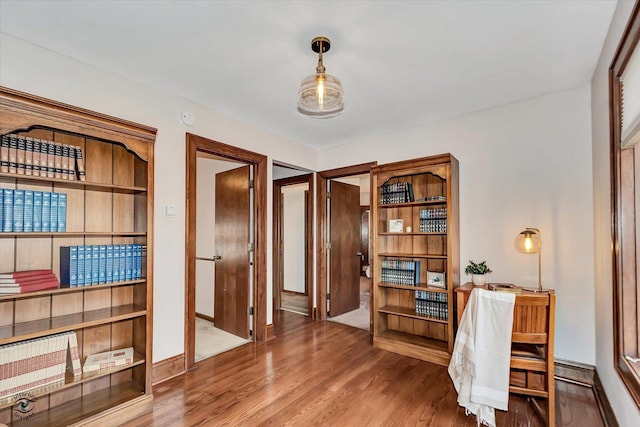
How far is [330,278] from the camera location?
4348mm

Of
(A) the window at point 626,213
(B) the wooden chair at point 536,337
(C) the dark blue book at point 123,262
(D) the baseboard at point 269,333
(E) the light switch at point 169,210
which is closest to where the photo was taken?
(A) the window at point 626,213

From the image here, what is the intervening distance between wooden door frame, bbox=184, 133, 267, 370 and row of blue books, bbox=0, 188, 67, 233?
0.96 meters

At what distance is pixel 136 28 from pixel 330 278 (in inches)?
137

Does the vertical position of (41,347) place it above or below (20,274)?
below

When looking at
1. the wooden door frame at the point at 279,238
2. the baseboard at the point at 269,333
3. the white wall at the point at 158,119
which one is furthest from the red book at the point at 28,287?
the wooden door frame at the point at 279,238

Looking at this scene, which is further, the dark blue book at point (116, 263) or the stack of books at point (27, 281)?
the dark blue book at point (116, 263)

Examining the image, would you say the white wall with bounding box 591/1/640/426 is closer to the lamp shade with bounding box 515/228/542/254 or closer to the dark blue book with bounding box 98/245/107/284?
the lamp shade with bounding box 515/228/542/254

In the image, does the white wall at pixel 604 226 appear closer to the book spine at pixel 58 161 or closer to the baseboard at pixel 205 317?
the book spine at pixel 58 161

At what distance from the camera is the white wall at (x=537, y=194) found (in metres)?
2.51

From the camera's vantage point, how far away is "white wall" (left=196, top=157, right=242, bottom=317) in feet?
13.9

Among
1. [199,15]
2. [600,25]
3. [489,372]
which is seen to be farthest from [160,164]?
[600,25]

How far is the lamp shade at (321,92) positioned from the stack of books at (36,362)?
83.6 inches

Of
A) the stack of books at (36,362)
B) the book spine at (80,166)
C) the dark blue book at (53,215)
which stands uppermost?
the book spine at (80,166)

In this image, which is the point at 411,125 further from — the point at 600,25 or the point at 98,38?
the point at 98,38
